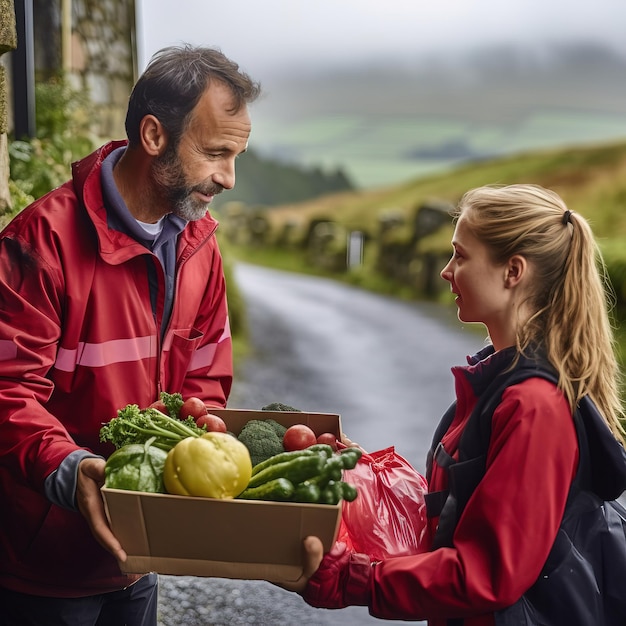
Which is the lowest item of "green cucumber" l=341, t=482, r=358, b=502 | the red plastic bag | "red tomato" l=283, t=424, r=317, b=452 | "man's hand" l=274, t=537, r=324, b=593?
the red plastic bag

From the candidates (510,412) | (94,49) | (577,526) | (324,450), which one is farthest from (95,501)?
(94,49)

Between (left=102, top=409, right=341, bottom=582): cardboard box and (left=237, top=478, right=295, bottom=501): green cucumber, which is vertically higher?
(left=237, top=478, right=295, bottom=501): green cucumber

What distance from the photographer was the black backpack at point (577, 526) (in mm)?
1771

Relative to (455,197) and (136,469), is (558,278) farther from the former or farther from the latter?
(455,197)

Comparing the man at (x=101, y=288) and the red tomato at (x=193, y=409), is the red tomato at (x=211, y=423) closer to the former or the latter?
the red tomato at (x=193, y=409)

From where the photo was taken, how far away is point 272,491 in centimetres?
171

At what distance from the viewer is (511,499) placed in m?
1.69

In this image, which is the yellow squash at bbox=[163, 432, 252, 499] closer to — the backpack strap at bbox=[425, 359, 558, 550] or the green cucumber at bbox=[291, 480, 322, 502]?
the green cucumber at bbox=[291, 480, 322, 502]

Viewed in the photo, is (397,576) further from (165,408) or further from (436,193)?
(436,193)

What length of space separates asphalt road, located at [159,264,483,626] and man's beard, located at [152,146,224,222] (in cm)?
250

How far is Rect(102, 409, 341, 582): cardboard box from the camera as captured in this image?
1683mm

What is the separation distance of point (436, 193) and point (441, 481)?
63.4 ft

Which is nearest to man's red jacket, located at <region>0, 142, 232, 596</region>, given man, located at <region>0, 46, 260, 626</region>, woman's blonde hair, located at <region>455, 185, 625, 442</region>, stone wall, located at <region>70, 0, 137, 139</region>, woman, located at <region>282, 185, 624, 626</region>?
man, located at <region>0, 46, 260, 626</region>

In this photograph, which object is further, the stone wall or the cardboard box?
the stone wall
